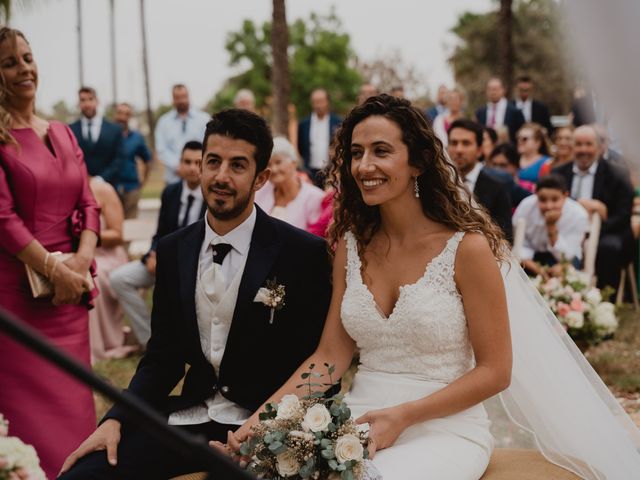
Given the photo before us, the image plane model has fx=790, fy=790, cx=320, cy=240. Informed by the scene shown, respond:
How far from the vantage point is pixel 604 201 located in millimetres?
8367

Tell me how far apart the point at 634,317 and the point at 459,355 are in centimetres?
595

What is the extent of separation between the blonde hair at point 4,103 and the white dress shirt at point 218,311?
3.85 ft

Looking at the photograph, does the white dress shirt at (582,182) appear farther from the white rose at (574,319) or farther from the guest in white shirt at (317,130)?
the guest in white shirt at (317,130)

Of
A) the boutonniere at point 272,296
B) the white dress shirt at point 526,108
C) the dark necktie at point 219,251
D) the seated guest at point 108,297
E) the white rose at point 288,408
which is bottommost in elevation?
the seated guest at point 108,297

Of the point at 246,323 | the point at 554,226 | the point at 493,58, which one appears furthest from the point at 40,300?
the point at 493,58

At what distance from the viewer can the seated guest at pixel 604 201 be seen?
8.18 metres

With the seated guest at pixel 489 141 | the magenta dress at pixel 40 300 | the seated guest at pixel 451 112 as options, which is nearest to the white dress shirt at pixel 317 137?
the seated guest at pixel 451 112

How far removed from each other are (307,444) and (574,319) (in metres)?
3.76

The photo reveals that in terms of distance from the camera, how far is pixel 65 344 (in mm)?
3928

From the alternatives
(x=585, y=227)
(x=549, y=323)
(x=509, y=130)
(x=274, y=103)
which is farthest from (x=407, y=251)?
(x=274, y=103)

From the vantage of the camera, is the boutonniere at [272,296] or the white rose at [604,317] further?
the white rose at [604,317]

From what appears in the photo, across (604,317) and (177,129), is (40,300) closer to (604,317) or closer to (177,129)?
(604,317)

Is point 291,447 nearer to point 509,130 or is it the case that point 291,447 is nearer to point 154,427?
point 154,427

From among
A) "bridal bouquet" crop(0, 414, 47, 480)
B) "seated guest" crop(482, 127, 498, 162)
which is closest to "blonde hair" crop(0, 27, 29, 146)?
"bridal bouquet" crop(0, 414, 47, 480)
